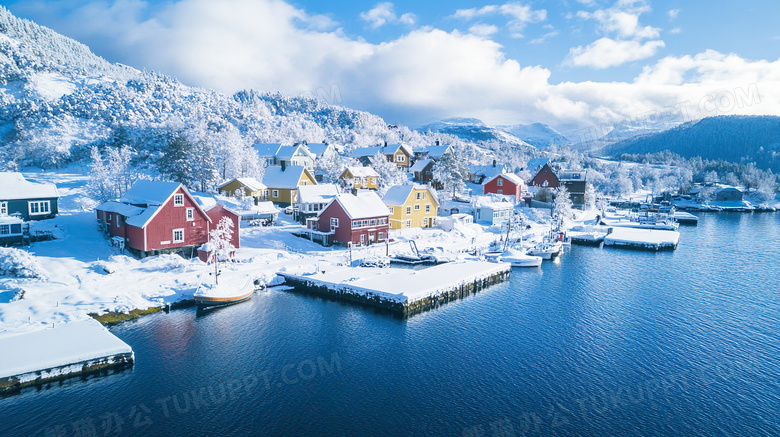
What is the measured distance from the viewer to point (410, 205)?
65562 mm

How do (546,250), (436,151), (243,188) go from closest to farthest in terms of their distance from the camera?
(546,250) → (243,188) → (436,151)

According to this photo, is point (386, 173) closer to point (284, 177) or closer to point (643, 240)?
point (284, 177)

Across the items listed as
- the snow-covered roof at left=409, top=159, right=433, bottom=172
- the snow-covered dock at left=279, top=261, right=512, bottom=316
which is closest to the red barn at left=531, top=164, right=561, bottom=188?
the snow-covered roof at left=409, top=159, right=433, bottom=172

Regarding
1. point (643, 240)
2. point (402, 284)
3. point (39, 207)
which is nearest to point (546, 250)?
point (643, 240)

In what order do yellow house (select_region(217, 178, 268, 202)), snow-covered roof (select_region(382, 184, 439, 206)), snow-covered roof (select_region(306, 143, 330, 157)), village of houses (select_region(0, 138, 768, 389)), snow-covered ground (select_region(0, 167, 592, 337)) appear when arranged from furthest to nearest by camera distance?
snow-covered roof (select_region(306, 143, 330, 157)), yellow house (select_region(217, 178, 268, 202)), snow-covered roof (select_region(382, 184, 439, 206)), snow-covered ground (select_region(0, 167, 592, 337)), village of houses (select_region(0, 138, 768, 389))

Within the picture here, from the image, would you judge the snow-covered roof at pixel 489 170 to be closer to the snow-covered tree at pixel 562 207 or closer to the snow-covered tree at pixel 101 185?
the snow-covered tree at pixel 562 207

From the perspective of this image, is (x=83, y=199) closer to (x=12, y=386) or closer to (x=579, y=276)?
(x=12, y=386)

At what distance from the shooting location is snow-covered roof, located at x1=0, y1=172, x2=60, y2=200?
48562mm

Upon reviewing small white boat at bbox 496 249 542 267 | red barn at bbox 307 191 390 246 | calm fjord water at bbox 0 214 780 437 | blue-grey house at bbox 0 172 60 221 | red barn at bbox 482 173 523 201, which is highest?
red barn at bbox 482 173 523 201

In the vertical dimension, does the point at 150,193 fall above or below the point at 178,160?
below

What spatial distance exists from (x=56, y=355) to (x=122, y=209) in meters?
25.9

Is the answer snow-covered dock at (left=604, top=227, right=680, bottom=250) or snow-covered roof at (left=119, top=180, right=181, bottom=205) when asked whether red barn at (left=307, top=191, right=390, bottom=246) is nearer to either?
snow-covered roof at (left=119, top=180, right=181, bottom=205)

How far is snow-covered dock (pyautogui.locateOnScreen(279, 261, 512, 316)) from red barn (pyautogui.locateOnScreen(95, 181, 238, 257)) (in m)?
11.0

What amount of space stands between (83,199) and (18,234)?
26.6 metres
